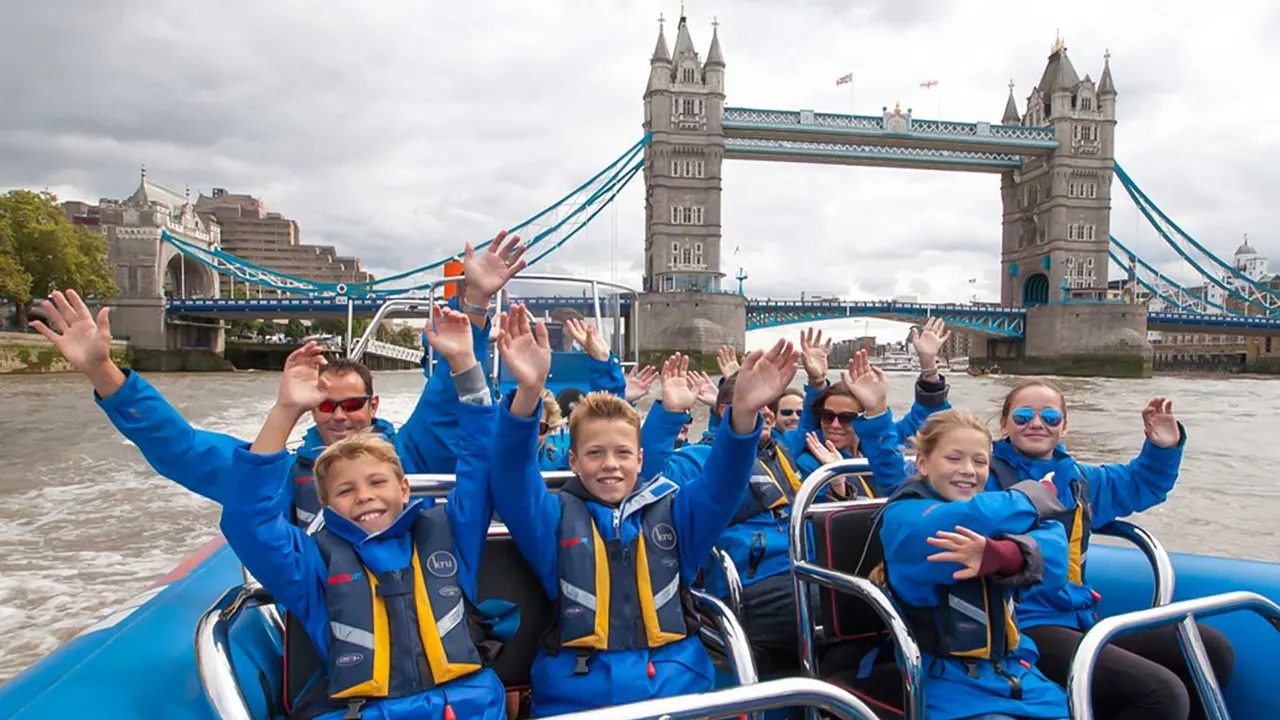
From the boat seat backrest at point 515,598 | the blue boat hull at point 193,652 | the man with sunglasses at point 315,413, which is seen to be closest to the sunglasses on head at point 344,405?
the man with sunglasses at point 315,413

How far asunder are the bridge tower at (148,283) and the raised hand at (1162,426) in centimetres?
4073

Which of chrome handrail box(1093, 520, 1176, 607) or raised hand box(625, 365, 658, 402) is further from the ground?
raised hand box(625, 365, 658, 402)

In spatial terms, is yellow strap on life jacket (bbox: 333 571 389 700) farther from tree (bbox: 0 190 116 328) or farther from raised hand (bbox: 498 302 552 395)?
tree (bbox: 0 190 116 328)

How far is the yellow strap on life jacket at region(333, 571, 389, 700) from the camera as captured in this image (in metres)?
1.49

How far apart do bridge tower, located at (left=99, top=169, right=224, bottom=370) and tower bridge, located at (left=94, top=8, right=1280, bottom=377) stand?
0.12 m

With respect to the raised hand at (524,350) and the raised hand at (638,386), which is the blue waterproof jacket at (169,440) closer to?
the raised hand at (524,350)

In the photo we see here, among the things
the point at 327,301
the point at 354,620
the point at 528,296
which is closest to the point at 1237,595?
the point at 354,620

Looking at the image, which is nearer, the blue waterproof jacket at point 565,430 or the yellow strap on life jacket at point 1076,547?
the yellow strap on life jacket at point 1076,547

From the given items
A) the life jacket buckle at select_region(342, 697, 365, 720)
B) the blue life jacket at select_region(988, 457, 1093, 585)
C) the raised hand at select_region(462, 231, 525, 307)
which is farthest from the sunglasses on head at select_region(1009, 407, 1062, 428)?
the life jacket buckle at select_region(342, 697, 365, 720)

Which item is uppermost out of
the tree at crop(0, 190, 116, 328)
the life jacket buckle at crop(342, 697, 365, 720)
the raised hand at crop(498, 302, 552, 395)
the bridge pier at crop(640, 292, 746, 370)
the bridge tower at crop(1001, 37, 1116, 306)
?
the bridge tower at crop(1001, 37, 1116, 306)

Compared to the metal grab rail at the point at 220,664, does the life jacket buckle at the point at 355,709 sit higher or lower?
lower

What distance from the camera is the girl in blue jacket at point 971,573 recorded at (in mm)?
1549

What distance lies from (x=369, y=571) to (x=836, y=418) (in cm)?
198

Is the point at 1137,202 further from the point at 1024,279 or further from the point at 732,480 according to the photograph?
the point at 732,480
